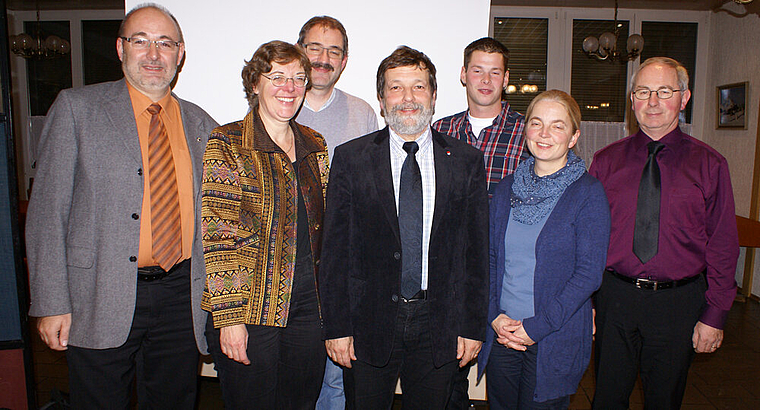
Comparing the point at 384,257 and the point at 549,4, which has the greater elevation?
the point at 549,4

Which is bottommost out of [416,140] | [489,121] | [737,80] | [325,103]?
[416,140]

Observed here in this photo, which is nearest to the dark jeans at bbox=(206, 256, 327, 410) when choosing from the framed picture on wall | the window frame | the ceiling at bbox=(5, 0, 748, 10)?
the framed picture on wall

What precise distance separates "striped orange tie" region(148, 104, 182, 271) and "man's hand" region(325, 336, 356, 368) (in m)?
0.76

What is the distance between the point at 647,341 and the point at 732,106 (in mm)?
5736

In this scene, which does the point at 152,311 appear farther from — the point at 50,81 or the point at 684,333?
the point at 50,81

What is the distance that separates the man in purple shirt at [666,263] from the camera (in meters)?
2.13

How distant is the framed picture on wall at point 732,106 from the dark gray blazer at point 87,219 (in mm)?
7077

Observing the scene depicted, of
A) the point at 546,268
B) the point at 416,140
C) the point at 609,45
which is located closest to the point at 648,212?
the point at 546,268

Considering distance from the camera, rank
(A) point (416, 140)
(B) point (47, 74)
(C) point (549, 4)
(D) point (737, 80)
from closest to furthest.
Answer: (A) point (416, 140), (D) point (737, 80), (C) point (549, 4), (B) point (47, 74)

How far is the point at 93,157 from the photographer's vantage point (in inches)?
72.4

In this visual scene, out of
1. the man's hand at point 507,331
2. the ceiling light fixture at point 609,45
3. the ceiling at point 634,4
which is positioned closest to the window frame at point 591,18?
the ceiling at point 634,4

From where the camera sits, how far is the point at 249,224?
1.79 m

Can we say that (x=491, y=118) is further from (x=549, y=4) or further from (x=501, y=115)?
(x=549, y=4)

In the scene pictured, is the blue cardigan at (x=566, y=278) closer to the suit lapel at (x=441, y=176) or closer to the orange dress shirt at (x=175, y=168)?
the suit lapel at (x=441, y=176)
